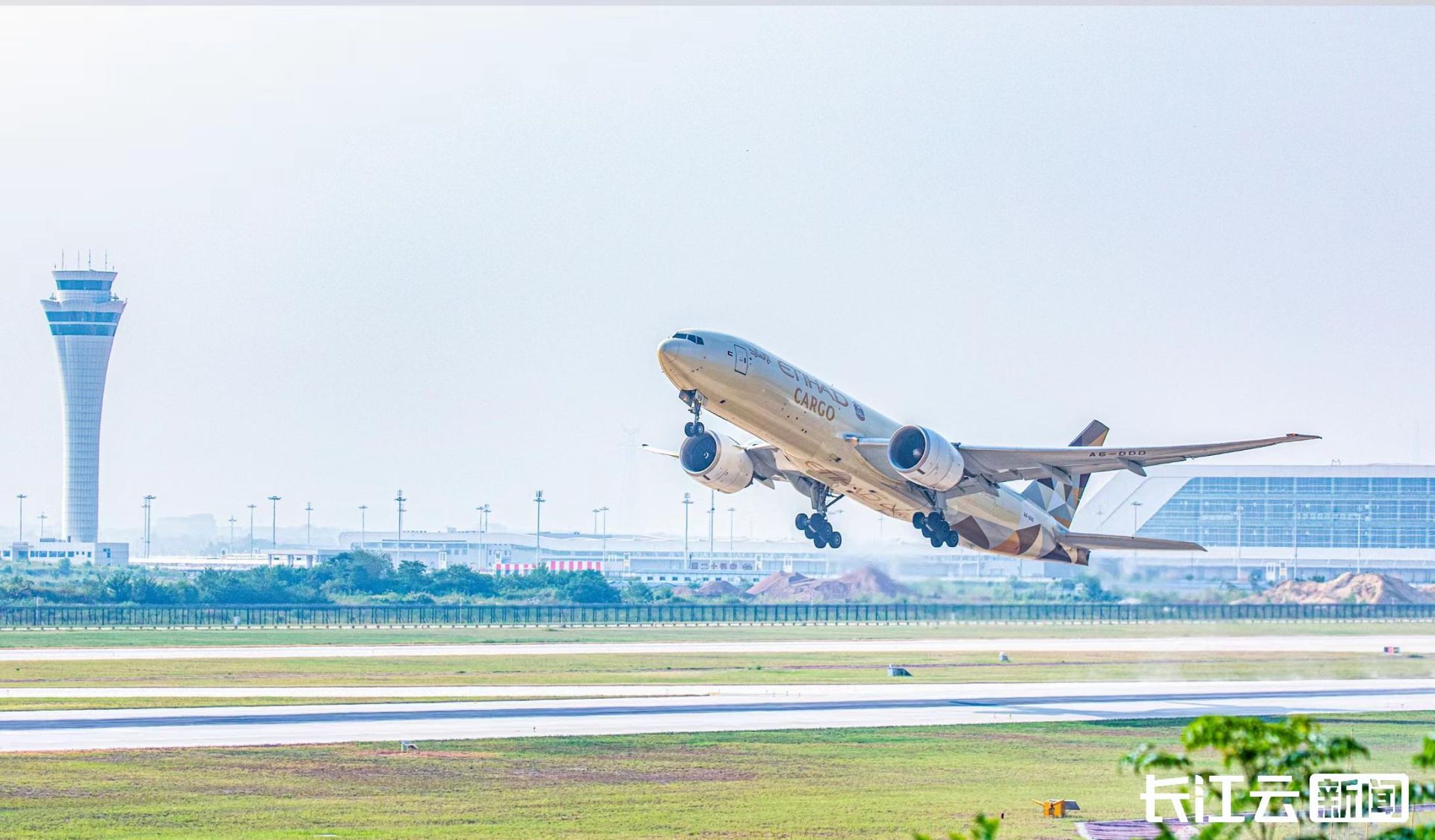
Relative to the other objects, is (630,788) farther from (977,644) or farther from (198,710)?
(977,644)

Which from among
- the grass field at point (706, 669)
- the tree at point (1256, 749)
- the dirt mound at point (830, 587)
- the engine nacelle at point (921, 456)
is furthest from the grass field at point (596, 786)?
the dirt mound at point (830, 587)

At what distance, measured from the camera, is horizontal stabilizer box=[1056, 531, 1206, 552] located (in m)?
65.4

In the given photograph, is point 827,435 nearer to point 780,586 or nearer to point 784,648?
point 784,648

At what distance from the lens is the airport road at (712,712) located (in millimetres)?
53625

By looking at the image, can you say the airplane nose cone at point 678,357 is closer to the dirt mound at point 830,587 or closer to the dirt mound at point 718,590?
the dirt mound at point 830,587

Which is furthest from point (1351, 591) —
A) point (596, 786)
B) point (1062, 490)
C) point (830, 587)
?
point (596, 786)

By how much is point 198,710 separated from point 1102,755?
3022 centimetres

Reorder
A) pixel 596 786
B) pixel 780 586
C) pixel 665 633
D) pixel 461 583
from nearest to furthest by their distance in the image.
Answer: pixel 596 786 < pixel 665 633 < pixel 461 583 < pixel 780 586

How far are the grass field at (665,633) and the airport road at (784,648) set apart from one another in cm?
276

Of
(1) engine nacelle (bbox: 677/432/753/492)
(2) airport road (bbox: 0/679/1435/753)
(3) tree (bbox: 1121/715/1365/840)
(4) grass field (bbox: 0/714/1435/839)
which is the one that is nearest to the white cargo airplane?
(1) engine nacelle (bbox: 677/432/753/492)

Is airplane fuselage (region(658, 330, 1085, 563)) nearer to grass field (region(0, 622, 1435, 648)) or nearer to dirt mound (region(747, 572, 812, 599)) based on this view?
grass field (region(0, 622, 1435, 648))

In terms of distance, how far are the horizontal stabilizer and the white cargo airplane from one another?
66 millimetres

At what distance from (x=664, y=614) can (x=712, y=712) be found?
68.3 meters

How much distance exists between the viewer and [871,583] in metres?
91.2
